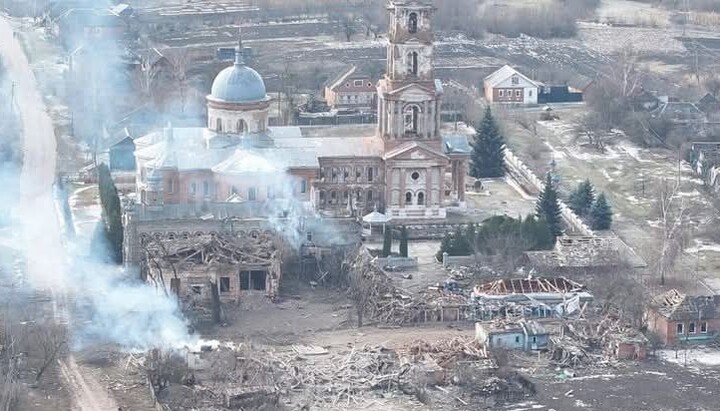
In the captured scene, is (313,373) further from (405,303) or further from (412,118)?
(412,118)

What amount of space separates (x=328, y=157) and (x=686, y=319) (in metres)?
14.3

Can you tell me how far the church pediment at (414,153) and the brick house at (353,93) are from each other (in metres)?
17.3

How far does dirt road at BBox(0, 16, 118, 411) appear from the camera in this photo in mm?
35094

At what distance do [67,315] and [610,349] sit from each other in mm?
13084

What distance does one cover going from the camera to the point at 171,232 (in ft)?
146

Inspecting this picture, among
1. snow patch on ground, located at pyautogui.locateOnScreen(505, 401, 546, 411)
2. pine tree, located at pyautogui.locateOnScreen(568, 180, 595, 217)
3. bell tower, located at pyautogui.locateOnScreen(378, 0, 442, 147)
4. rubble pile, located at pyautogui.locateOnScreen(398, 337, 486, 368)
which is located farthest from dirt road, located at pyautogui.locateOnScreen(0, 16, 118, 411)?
pine tree, located at pyautogui.locateOnScreen(568, 180, 595, 217)

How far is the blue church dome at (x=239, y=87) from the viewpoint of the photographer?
51.2 m

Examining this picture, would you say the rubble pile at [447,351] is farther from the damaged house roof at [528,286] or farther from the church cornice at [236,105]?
the church cornice at [236,105]

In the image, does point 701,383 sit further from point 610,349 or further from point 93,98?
point 93,98

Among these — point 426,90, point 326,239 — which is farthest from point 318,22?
point 326,239

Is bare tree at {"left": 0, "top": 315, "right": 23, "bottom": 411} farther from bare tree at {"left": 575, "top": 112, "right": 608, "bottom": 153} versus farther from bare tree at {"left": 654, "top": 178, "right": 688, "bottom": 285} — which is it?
bare tree at {"left": 575, "top": 112, "right": 608, "bottom": 153}

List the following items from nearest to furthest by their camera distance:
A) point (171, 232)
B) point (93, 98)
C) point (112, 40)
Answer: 1. point (171, 232)
2. point (93, 98)
3. point (112, 40)

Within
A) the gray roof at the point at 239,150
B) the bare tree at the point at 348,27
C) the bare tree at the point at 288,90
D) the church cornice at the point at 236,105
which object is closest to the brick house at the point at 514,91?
the bare tree at the point at 288,90

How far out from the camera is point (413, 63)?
49562mm
